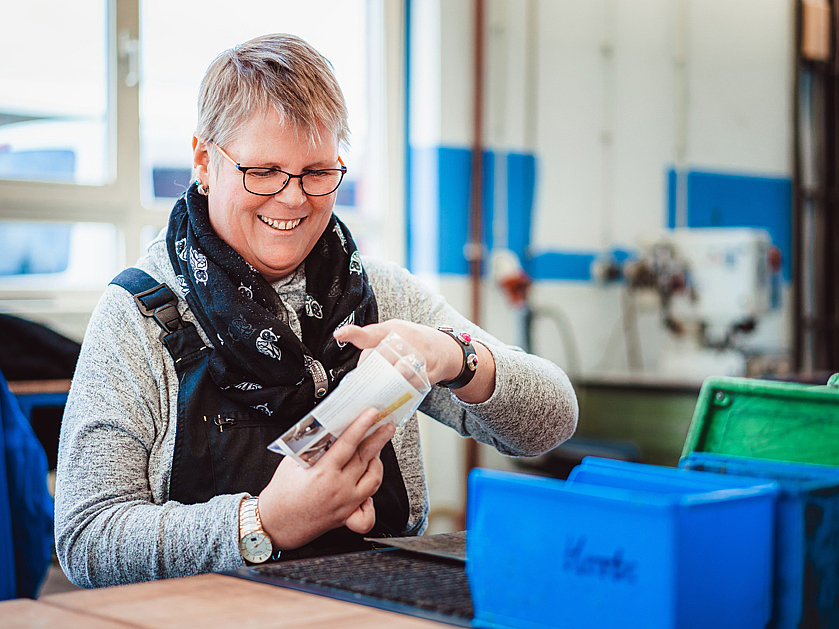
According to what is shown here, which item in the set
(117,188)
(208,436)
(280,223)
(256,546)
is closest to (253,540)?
(256,546)

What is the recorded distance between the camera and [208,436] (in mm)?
1327

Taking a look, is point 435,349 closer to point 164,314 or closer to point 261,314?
point 261,314

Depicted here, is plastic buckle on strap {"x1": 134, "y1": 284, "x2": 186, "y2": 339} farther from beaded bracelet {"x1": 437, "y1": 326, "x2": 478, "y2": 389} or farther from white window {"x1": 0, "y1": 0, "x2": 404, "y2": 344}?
white window {"x1": 0, "y1": 0, "x2": 404, "y2": 344}

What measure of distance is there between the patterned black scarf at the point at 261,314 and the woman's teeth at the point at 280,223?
2.8 inches

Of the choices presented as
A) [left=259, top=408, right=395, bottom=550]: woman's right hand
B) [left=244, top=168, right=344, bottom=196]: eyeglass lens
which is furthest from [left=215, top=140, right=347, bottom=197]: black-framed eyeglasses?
[left=259, top=408, right=395, bottom=550]: woman's right hand

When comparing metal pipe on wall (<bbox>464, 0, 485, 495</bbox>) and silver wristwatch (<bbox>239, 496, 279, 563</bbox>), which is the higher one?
metal pipe on wall (<bbox>464, 0, 485, 495</bbox>)

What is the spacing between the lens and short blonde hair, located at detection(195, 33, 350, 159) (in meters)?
1.33

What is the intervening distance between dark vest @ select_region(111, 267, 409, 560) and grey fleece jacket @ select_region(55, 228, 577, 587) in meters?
0.02

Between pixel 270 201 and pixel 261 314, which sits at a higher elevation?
pixel 270 201

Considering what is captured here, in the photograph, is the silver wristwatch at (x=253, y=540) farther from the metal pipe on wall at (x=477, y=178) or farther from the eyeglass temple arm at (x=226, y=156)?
the metal pipe on wall at (x=477, y=178)

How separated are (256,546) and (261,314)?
37 cm

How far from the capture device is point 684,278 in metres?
4.02

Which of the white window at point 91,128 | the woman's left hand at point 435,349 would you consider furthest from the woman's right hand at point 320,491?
the white window at point 91,128

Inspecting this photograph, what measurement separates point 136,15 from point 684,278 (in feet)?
8.27
